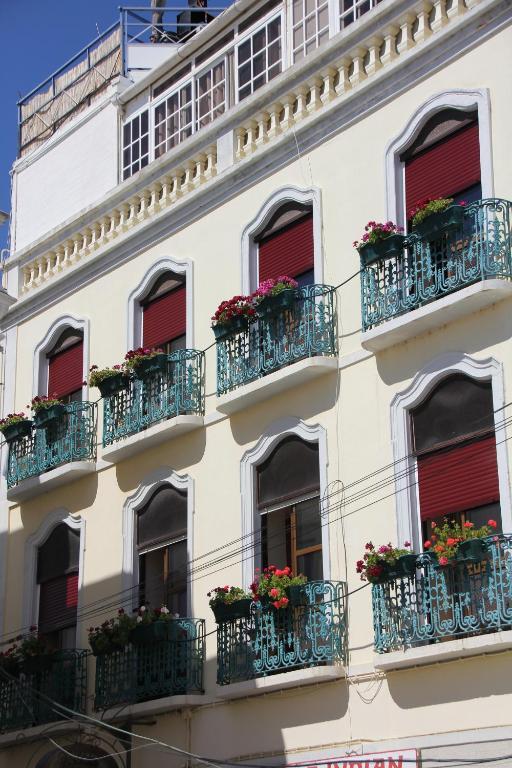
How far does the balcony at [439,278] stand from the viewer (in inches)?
598

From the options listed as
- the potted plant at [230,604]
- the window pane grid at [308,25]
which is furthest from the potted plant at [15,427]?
the window pane grid at [308,25]

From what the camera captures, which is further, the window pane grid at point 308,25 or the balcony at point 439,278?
the window pane grid at point 308,25

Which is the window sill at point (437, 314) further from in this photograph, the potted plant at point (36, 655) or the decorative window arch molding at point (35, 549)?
the potted plant at point (36, 655)

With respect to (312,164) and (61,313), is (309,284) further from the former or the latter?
(61,313)

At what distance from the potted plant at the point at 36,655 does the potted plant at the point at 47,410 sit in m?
3.09

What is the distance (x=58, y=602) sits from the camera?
20.7 metres

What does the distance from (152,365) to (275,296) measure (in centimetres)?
251

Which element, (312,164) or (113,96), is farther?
(113,96)

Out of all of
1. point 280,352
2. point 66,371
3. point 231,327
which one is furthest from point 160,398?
point 66,371

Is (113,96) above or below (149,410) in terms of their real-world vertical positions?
above

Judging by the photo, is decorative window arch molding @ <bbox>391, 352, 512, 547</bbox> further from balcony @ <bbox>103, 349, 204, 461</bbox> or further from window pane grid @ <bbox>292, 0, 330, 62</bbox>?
window pane grid @ <bbox>292, 0, 330, 62</bbox>

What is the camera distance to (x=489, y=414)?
50.2ft

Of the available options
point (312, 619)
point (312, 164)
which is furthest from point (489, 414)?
point (312, 164)

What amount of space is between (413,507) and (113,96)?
9.59 m
